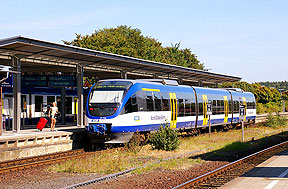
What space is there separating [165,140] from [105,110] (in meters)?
3.06

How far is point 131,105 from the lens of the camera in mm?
18656

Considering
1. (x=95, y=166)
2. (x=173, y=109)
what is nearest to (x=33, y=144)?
(x=95, y=166)

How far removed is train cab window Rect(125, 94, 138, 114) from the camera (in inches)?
728

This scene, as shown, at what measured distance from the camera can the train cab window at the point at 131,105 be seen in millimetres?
18484

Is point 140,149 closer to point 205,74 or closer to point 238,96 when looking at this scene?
point 205,74

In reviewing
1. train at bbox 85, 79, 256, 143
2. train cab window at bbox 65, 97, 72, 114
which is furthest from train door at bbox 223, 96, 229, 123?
train cab window at bbox 65, 97, 72, 114

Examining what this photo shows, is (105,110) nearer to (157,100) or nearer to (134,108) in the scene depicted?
(134,108)

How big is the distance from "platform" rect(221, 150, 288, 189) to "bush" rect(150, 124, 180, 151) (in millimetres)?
5371

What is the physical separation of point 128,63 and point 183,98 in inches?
155

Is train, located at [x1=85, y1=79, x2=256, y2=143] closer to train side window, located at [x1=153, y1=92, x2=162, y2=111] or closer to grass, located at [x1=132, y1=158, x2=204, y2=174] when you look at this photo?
train side window, located at [x1=153, y1=92, x2=162, y2=111]

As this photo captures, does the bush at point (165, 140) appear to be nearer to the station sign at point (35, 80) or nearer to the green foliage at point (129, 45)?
the station sign at point (35, 80)

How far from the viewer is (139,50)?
6550 cm

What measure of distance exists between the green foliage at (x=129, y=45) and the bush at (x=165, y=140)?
3643cm

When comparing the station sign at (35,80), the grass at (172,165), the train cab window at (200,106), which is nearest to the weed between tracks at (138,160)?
the grass at (172,165)
